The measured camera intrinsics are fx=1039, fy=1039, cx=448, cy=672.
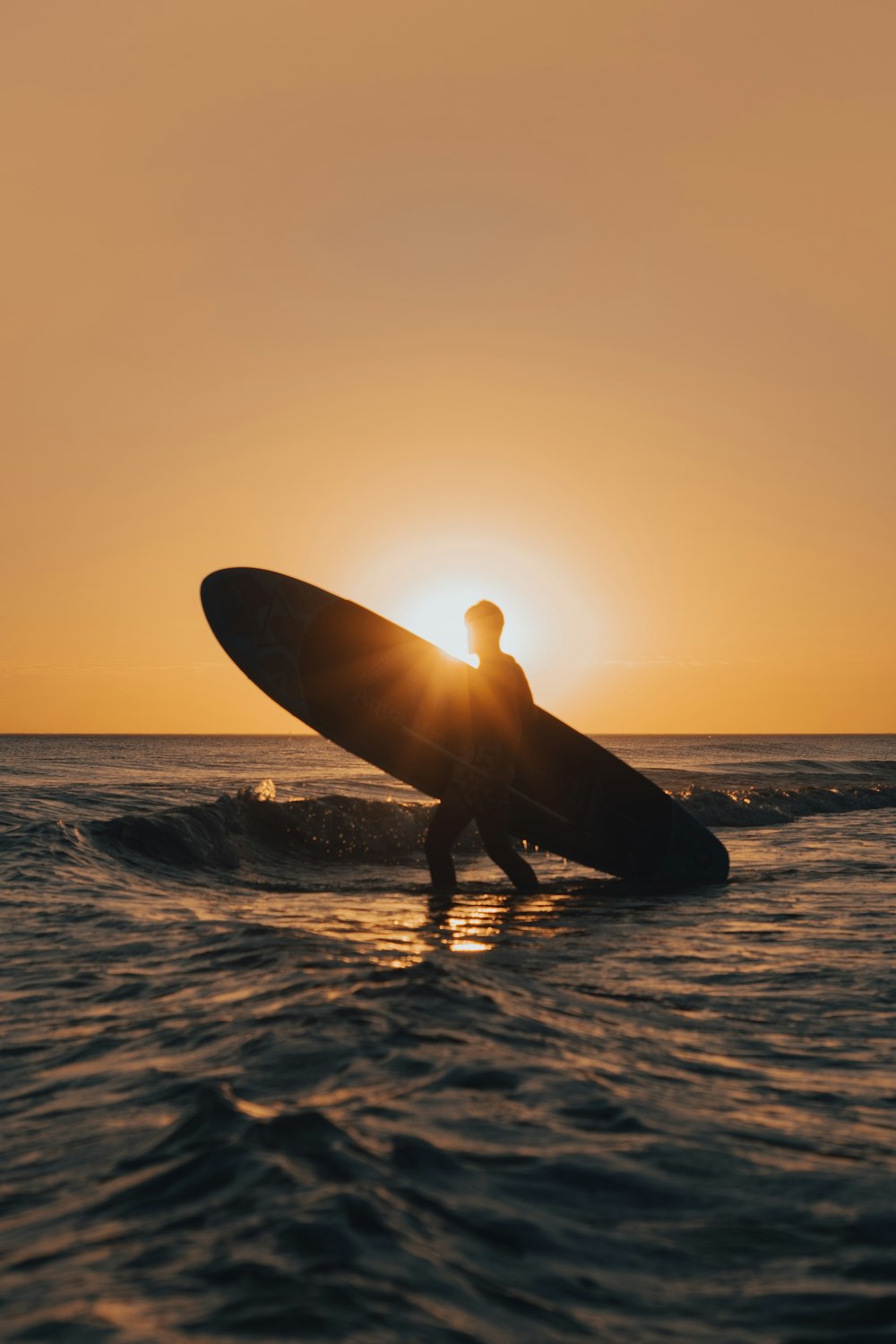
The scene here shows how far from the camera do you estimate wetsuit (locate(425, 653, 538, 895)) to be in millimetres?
8539

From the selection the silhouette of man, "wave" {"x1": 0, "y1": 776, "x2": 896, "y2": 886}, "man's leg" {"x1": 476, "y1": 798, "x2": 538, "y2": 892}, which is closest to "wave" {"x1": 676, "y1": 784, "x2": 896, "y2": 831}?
"wave" {"x1": 0, "y1": 776, "x2": 896, "y2": 886}

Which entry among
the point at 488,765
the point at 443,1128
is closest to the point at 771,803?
the point at 488,765

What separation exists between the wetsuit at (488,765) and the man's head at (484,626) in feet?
0.42

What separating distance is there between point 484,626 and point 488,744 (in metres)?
0.96

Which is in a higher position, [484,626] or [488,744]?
[484,626]

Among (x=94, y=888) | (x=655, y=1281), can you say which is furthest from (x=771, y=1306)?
(x=94, y=888)

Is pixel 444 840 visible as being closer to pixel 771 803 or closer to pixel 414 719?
pixel 414 719

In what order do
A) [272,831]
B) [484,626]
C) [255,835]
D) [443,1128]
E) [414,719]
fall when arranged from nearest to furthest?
[443,1128] < [484,626] < [414,719] < [255,835] < [272,831]

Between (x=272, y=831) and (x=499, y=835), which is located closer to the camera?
(x=499, y=835)

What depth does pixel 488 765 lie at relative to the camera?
28.0 feet

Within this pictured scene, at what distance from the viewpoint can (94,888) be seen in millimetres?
8484

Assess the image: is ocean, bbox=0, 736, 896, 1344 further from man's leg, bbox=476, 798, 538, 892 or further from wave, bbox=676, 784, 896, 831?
wave, bbox=676, 784, 896, 831

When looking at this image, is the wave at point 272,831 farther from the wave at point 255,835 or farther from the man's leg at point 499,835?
the man's leg at point 499,835

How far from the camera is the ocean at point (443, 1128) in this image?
2.33m
